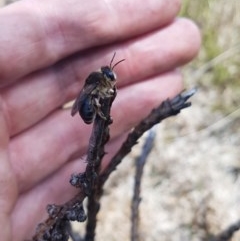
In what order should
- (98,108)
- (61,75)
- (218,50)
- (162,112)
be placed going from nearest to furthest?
(98,108), (162,112), (61,75), (218,50)

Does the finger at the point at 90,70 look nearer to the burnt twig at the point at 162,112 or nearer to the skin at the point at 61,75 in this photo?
the skin at the point at 61,75

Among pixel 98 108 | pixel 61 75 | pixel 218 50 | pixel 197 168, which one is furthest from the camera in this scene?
pixel 218 50

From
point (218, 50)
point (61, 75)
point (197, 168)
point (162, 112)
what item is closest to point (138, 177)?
point (162, 112)

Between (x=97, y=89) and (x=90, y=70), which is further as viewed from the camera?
(x=90, y=70)

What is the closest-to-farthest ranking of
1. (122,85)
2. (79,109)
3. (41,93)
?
(79,109), (41,93), (122,85)

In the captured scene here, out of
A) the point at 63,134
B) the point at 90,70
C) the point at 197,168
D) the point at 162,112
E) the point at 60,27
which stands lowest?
the point at 197,168

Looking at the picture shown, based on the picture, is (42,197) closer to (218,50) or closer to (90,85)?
(90,85)

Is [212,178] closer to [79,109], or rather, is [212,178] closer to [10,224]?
[10,224]

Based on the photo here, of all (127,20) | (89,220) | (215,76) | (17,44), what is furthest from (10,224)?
(215,76)
